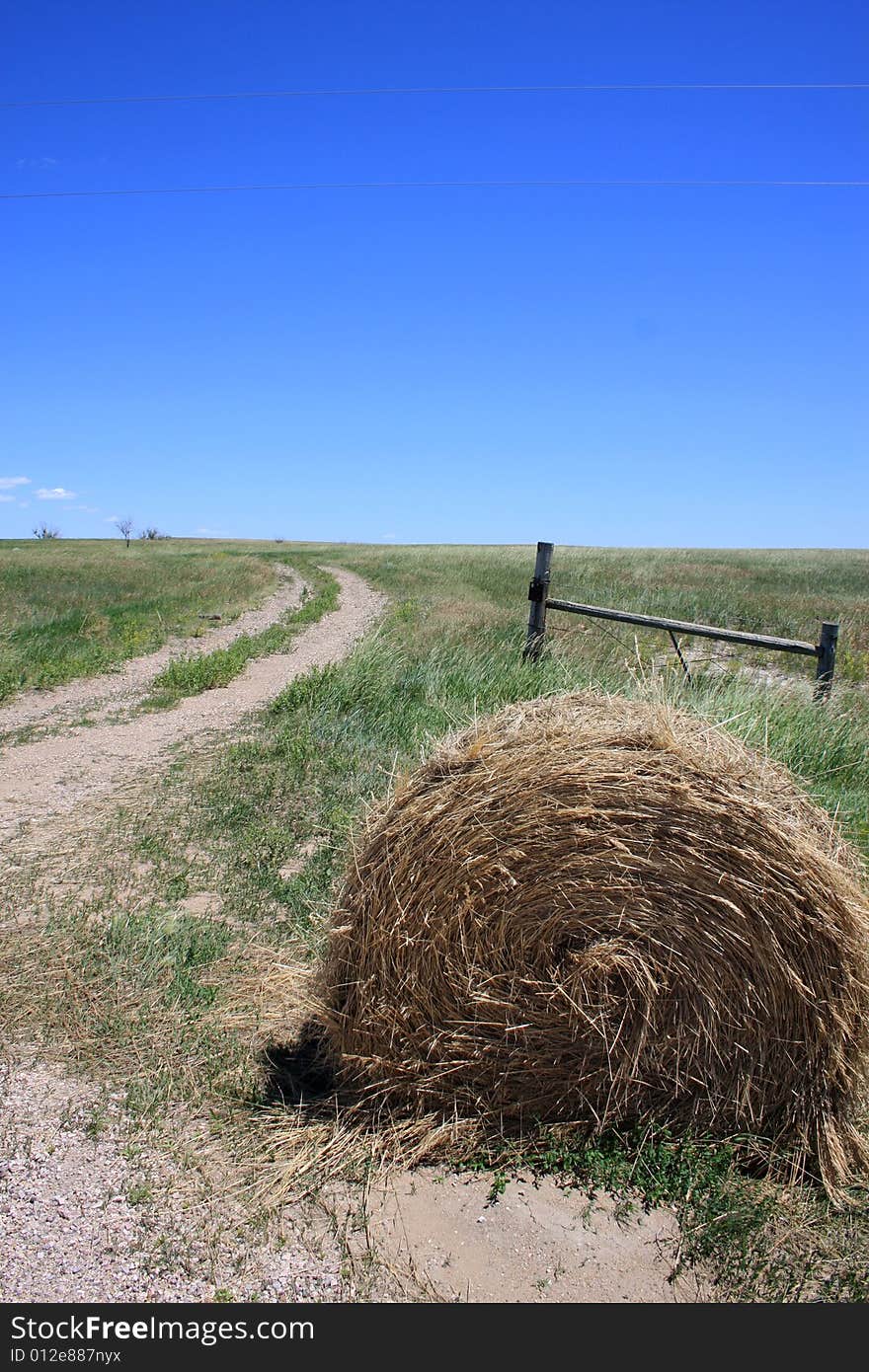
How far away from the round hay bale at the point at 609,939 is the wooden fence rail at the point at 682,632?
4.55 m

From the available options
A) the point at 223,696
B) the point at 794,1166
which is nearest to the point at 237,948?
the point at 794,1166

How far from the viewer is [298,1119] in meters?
3.44

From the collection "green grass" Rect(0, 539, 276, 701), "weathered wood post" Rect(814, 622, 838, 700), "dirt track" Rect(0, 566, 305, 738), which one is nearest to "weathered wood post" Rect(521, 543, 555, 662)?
"weathered wood post" Rect(814, 622, 838, 700)

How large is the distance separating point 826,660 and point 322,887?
485cm

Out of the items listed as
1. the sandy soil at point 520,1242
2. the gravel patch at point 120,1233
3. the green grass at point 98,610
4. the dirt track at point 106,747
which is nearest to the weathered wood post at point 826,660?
the sandy soil at point 520,1242

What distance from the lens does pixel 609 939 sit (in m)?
3.37

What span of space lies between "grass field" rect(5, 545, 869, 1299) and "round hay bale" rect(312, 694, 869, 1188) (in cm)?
25

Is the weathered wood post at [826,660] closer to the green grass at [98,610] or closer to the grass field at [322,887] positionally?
the grass field at [322,887]

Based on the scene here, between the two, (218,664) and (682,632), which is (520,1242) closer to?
(682,632)

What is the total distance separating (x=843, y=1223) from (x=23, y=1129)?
2.87m

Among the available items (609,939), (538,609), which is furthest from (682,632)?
(609,939)

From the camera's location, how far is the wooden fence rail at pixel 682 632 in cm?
766

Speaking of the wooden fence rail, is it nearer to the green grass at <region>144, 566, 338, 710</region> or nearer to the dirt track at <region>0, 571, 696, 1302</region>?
the green grass at <region>144, 566, 338, 710</region>

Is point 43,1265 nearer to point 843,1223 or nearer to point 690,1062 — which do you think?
point 690,1062
